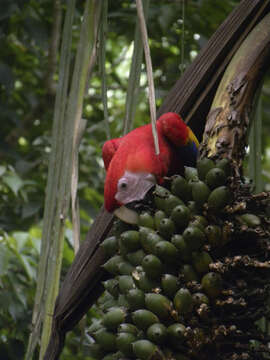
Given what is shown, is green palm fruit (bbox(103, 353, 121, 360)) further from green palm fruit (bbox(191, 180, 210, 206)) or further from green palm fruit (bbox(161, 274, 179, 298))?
green palm fruit (bbox(191, 180, 210, 206))

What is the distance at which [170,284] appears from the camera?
83 centimetres

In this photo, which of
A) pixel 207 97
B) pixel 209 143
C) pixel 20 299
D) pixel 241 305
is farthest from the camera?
pixel 20 299

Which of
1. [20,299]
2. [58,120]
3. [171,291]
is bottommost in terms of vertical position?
[20,299]

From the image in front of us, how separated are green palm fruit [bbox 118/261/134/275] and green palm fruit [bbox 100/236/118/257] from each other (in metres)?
0.06

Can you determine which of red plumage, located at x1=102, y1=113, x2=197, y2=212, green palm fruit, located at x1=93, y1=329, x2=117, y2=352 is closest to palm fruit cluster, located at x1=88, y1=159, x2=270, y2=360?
green palm fruit, located at x1=93, y1=329, x2=117, y2=352

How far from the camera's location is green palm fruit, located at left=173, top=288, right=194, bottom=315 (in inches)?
31.9

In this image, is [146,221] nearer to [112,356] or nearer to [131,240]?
[131,240]

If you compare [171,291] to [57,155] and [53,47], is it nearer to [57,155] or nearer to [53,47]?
[57,155]

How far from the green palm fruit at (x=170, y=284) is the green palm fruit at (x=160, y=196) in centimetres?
12

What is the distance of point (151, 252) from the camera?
87cm

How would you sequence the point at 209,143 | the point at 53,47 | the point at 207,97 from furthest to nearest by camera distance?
1. the point at 53,47
2. the point at 207,97
3. the point at 209,143

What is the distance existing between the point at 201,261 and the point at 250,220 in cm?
10

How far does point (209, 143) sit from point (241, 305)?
0.27 metres

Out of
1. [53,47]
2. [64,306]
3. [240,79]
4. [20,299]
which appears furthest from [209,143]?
[53,47]
